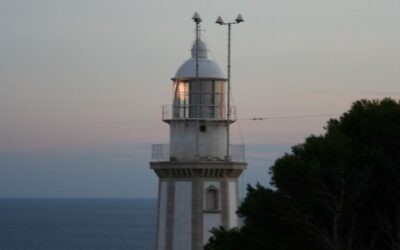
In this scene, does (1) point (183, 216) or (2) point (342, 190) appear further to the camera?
(1) point (183, 216)

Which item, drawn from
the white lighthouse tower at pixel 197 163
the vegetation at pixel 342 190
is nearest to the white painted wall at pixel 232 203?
the white lighthouse tower at pixel 197 163

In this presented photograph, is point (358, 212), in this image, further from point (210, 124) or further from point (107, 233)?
point (107, 233)

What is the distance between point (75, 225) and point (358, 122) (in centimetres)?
14150

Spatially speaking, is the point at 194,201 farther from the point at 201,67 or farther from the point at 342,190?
the point at 342,190

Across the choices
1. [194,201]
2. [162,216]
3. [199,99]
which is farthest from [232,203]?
[199,99]

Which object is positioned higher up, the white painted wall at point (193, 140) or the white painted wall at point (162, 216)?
the white painted wall at point (193, 140)

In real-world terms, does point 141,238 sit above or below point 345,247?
above

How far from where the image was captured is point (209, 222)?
30.3m

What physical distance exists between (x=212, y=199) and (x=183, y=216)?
0.91 meters

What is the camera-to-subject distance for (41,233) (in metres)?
137

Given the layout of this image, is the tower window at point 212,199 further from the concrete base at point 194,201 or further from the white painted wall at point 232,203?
the white painted wall at point 232,203

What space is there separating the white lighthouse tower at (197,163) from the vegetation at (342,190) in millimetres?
6249

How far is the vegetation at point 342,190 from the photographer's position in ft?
73.8

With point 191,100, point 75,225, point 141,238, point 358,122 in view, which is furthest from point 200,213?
point 75,225
